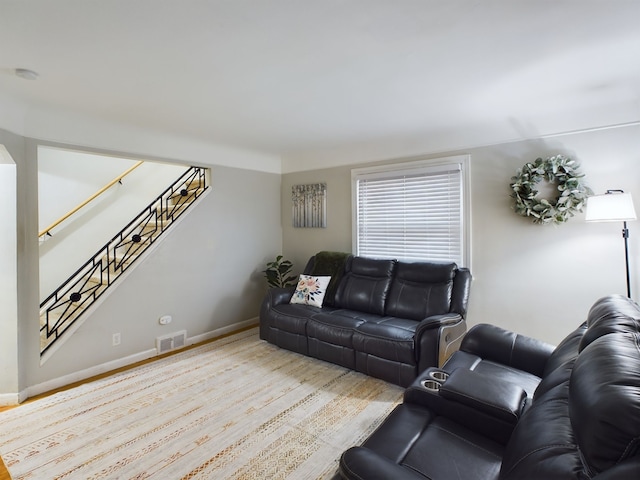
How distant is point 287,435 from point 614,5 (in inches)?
120

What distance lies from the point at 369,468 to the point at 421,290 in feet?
8.51

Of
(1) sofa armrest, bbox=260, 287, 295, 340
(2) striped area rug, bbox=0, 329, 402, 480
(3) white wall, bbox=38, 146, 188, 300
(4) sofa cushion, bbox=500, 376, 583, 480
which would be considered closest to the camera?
(4) sofa cushion, bbox=500, 376, 583, 480

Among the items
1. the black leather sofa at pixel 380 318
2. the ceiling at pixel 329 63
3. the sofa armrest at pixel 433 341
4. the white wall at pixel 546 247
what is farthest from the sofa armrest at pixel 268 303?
the white wall at pixel 546 247

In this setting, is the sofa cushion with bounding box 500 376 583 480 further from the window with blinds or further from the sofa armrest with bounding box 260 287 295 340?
the sofa armrest with bounding box 260 287 295 340

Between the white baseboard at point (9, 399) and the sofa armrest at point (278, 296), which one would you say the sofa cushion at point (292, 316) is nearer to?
the sofa armrest at point (278, 296)

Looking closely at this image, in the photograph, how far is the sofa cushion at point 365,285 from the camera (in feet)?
12.4

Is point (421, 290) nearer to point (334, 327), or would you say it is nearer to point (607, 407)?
point (334, 327)

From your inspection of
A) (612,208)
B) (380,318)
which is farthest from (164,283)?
(612,208)

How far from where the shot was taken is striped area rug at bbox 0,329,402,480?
6.77ft

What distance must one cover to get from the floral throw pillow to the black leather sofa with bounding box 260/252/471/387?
9 cm

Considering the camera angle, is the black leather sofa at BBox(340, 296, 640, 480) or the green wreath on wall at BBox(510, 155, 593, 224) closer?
the black leather sofa at BBox(340, 296, 640, 480)

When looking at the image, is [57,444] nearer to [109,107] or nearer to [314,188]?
[109,107]

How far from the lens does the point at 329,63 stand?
2160 millimetres

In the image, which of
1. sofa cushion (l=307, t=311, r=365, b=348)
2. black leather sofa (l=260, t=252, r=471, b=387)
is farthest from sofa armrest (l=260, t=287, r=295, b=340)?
sofa cushion (l=307, t=311, r=365, b=348)
